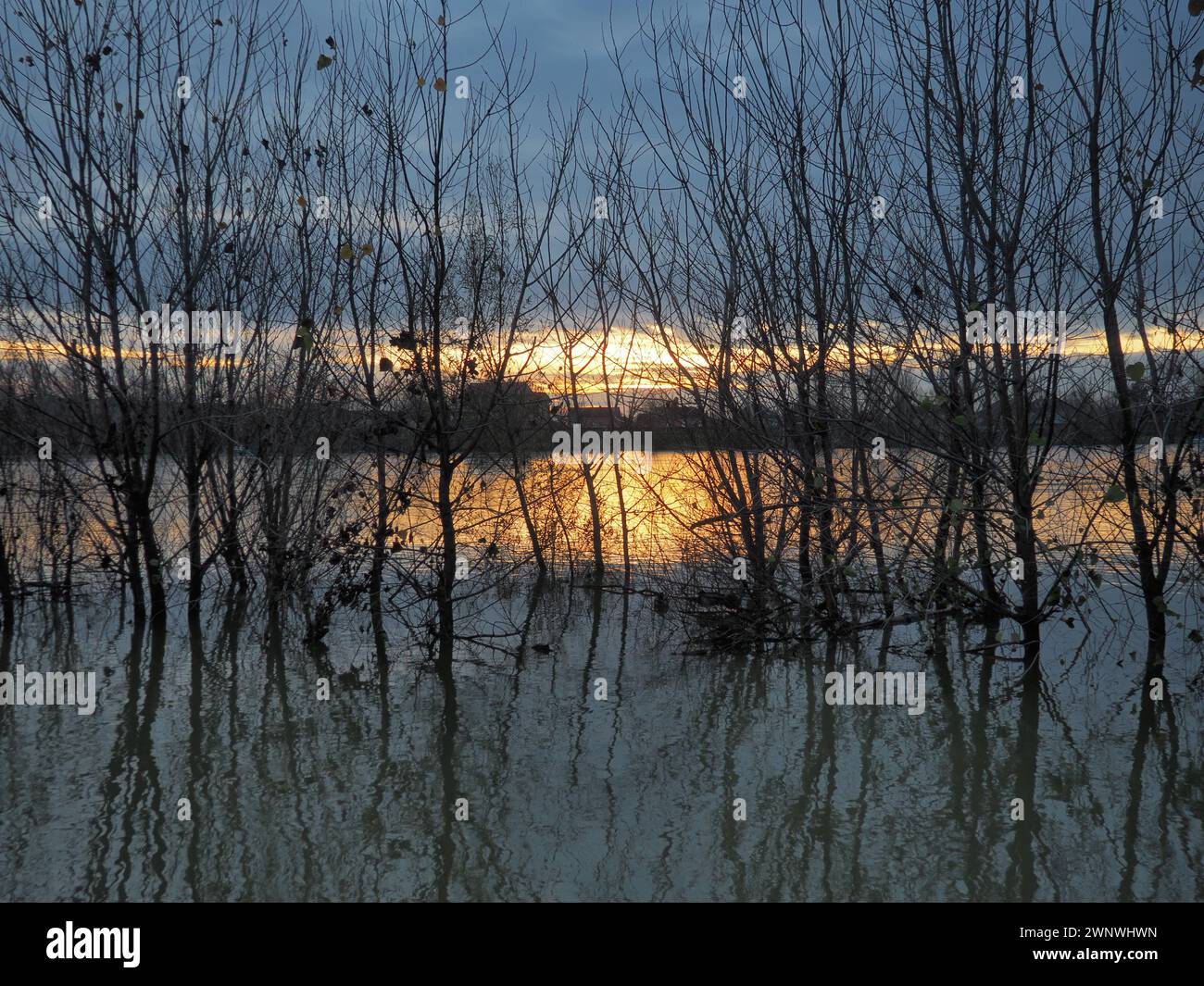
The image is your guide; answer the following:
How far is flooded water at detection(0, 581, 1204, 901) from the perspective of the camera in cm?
395

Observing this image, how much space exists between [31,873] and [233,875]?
74 cm

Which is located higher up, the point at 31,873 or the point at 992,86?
the point at 992,86

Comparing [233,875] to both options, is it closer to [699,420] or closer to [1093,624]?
[699,420]

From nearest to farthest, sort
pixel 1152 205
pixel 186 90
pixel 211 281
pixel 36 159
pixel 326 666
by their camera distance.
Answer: pixel 1152 205 → pixel 326 666 → pixel 36 159 → pixel 186 90 → pixel 211 281

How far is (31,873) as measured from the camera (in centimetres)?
393

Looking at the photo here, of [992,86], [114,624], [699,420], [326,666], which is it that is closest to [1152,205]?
[992,86]

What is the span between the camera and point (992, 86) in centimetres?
712

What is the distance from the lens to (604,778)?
5.04 m

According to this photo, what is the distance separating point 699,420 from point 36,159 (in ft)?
18.0

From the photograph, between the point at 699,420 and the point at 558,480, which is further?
the point at 558,480

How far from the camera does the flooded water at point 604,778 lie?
155 inches
